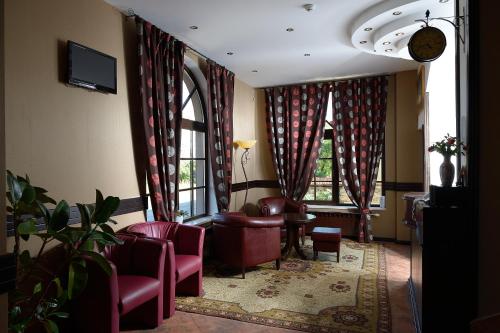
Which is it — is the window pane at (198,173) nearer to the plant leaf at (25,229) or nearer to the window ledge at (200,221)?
the window ledge at (200,221)

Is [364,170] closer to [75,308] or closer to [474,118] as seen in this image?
[474,118]

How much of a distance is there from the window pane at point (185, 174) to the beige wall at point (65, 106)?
1275mm

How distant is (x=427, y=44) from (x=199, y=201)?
394 centimetres

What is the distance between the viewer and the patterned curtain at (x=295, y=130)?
260 inches

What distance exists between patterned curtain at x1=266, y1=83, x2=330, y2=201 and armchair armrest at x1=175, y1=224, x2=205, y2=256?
333 cm

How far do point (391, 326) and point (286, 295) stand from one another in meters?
1.11

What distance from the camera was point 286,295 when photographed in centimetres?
Answer: 371

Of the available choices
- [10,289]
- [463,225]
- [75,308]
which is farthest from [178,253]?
[463,225]

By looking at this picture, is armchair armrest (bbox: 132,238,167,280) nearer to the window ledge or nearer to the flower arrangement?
the window ledge

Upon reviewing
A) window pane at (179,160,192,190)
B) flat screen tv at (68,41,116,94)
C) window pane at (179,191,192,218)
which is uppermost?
flat screen tv at (68,41,116,94)

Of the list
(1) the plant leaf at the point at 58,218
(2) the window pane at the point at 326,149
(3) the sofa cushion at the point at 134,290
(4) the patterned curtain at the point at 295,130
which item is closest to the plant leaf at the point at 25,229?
(1) the plant leaf at the point at 58,218

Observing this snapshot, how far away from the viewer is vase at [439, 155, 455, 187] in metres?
→ 2.39

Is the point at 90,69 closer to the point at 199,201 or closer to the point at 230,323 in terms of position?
the point at 230,323

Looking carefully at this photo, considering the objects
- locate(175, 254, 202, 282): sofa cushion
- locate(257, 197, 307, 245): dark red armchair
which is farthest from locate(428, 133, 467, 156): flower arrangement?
locate(257, 197, 307, 245): dark red armchair
